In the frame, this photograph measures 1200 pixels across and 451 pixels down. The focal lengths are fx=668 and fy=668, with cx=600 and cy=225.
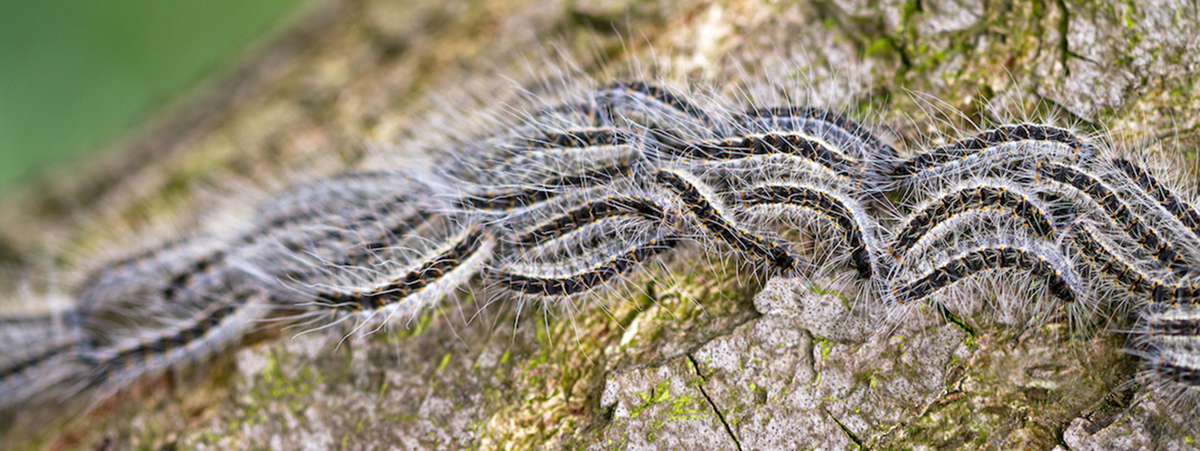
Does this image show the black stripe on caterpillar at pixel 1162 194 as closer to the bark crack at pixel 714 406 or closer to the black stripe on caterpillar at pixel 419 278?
the bark crack at pixel 714 406

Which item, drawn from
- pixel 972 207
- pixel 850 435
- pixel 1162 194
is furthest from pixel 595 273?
pixel 1162 194

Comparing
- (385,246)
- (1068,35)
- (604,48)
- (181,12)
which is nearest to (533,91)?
(604,48)

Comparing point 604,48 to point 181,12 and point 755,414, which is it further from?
point 181,12

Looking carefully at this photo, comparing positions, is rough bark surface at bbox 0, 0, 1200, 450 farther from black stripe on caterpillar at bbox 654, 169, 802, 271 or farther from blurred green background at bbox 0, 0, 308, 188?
blurred green background at bbox 0, 0, 308, 188

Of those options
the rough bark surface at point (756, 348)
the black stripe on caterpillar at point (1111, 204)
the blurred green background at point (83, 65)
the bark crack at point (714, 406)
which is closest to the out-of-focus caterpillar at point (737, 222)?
the black stripe on caterpillar at point (1111, 204)

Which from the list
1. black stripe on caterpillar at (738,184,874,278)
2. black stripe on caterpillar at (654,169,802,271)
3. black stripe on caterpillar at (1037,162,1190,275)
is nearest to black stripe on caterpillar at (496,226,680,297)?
black stripe on caterpillar at (654,169,802,271)

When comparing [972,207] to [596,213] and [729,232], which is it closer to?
[729,232]
